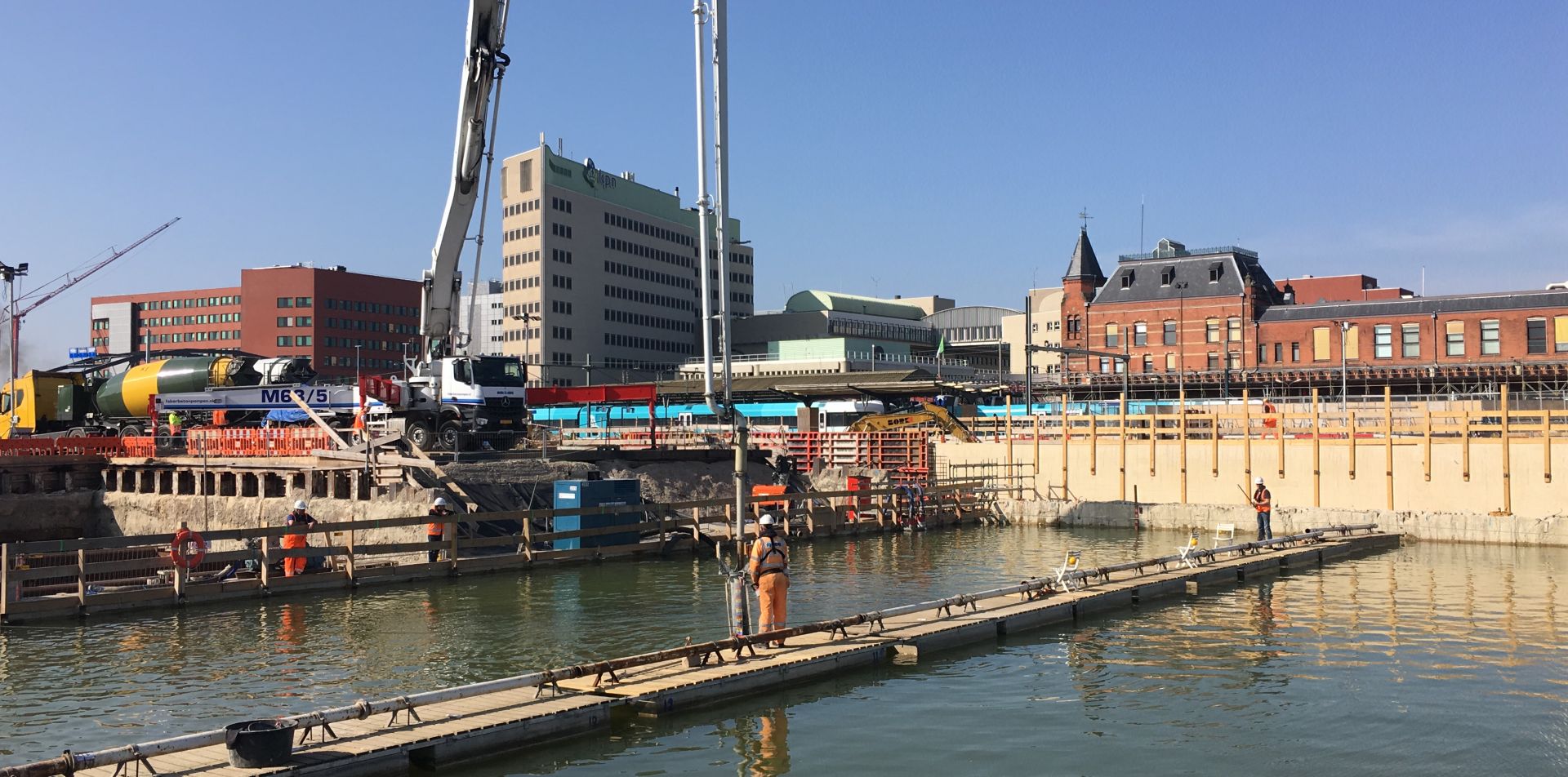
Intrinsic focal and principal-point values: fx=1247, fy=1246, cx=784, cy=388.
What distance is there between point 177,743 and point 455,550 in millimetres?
17523

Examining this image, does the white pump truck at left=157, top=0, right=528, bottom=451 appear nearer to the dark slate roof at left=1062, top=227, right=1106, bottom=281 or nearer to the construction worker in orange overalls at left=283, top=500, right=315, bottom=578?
the construction worker in orange overalls at left=283, top=500, right=315, bottom=578

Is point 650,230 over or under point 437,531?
over

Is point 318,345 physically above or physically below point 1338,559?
above

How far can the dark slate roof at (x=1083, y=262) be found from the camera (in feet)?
342

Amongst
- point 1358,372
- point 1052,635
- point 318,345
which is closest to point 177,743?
point 1052,635

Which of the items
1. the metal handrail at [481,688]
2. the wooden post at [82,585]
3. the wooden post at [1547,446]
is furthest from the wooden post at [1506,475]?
the wooden post at [82,585]

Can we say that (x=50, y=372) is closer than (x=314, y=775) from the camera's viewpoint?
No

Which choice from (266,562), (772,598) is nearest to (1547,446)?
(772,598)

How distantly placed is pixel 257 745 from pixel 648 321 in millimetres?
156328

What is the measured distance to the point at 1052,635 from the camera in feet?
71.7

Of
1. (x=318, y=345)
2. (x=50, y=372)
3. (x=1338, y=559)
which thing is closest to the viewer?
(x=1338, y=559)

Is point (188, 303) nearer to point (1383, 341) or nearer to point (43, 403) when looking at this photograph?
point (43, 403)

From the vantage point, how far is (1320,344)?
281 feet

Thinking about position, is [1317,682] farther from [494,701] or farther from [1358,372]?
[1358,372]
